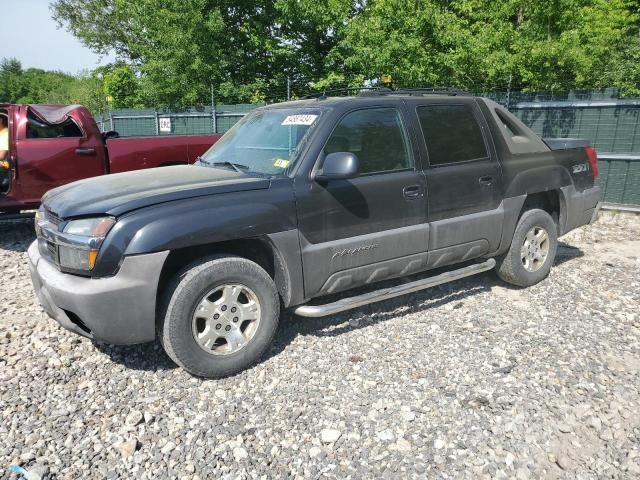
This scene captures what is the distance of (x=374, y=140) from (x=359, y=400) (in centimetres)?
199

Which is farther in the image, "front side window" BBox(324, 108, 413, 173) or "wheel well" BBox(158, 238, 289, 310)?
"front side window" BBox(324, 108, 413, 173)

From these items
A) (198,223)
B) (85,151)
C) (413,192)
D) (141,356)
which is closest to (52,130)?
(85,151)

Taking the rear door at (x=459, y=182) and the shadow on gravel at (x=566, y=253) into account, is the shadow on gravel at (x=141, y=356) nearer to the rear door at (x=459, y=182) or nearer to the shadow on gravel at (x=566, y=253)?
the rear door at (x=459, y=182)

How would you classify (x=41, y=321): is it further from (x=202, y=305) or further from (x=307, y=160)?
(x=307, y=160)

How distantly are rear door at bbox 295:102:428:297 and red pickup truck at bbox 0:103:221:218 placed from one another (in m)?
4.26

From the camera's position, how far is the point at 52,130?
291 inches

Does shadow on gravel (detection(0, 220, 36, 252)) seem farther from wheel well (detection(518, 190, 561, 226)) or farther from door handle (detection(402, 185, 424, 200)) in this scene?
wheel well (detection(518, 190, 561, 226))

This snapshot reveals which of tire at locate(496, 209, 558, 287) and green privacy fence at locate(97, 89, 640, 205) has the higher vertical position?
green privacy fence at locate(97, 89, 640, 205)

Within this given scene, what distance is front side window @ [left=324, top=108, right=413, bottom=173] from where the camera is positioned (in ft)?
12.9

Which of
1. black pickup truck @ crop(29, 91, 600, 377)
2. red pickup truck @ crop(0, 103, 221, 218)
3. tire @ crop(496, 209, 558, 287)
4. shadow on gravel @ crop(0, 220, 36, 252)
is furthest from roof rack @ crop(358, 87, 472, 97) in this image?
shadow on gravel @ crop(0, 220, 36, 252)

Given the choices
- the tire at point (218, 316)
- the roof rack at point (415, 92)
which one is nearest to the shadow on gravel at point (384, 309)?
the tire at point (218, 316)

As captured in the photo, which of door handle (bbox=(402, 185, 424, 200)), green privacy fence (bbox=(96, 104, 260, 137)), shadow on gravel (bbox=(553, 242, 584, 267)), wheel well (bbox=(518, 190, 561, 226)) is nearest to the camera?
door handle (bbox=(402, 185, 424, 200))

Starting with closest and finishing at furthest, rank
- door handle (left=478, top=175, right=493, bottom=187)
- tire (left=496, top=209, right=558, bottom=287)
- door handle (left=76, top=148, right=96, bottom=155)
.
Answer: door handle (left=478, top=175, right=493, bottom=187) → tire (left=496, top=209, right=558, bottom=287) → door handle (left=76, top=148, right=96, bottom=155)

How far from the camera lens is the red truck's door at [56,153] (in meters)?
7.06
